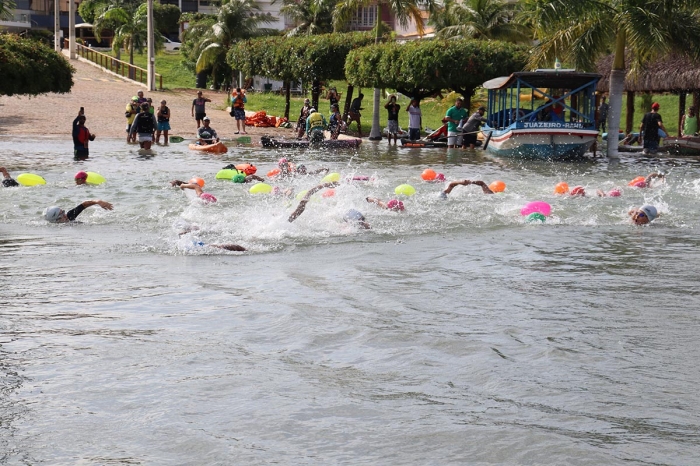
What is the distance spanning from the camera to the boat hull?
87.4 ft

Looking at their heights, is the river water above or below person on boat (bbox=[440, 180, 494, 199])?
below

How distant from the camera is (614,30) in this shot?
2659 centimetres

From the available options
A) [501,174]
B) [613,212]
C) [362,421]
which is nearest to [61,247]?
[362,421]

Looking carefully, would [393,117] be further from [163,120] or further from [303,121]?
[163,120]

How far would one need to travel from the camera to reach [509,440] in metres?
5.82

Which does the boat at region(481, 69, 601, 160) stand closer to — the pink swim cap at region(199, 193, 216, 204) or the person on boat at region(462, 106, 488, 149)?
the person on boat at region(462, 106, 488, 149)

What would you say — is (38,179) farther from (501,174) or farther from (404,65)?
(404,65)

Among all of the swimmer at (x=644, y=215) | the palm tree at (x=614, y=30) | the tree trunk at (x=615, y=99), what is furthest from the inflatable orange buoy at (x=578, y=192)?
the tree trunk at (x=615, y=99)

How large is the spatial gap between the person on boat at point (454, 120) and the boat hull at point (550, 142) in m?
4.16

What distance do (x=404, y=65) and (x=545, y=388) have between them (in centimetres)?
2683

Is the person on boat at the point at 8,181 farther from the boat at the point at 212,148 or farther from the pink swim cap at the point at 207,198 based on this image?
the boat at the point at 212,148

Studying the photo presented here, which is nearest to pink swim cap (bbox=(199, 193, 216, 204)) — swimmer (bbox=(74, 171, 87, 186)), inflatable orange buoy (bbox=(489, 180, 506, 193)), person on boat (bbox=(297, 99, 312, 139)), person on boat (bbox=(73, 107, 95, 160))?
swimmer (bbox=(74, 171, 87, 186))

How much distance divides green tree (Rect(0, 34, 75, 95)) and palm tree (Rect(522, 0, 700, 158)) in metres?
12.1

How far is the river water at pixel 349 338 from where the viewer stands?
19.2ft
